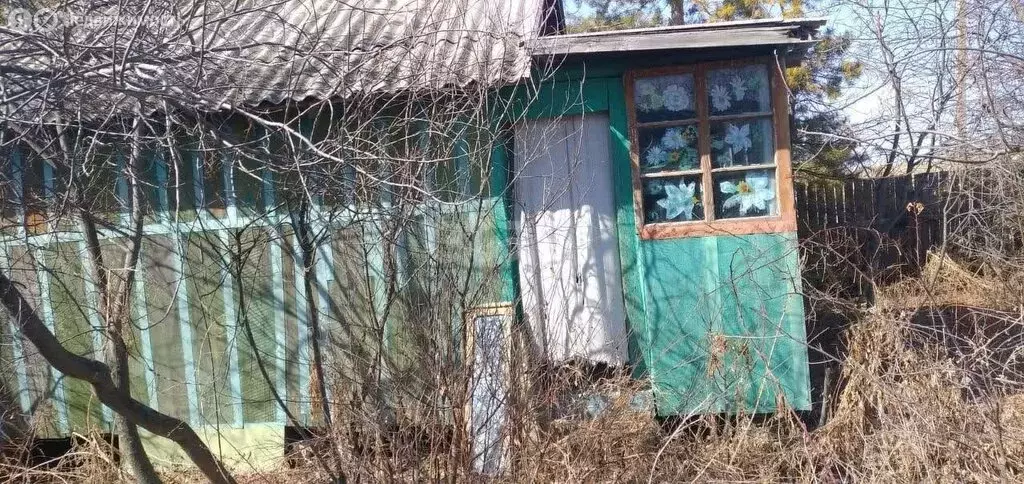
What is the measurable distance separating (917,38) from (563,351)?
10.5 feet

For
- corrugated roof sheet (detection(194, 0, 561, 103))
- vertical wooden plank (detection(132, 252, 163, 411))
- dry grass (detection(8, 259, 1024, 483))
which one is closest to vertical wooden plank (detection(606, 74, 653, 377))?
dry grass (detection(8, 259, 1024, 483))

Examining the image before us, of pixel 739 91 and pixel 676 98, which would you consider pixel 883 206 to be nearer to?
pixel 739 91

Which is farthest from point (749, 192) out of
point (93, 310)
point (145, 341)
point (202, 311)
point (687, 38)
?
point (93, 310)

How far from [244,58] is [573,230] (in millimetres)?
2214

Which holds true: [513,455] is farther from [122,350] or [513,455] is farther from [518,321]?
[122,350]

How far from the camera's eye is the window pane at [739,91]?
179 inches

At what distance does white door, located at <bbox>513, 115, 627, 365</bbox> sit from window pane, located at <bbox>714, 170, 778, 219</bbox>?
0.68 metres

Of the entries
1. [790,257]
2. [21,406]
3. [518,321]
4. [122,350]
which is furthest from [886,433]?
[21,406]

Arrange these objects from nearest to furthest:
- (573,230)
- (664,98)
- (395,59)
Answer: (395,59), (664,98), (573,230)

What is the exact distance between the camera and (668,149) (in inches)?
184

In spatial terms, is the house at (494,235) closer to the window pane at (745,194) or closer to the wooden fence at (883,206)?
the window pane at (745,194)

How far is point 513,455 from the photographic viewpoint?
12.4 feet

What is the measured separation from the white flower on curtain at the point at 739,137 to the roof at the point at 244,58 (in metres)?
1.36

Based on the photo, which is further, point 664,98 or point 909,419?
point 664,98
